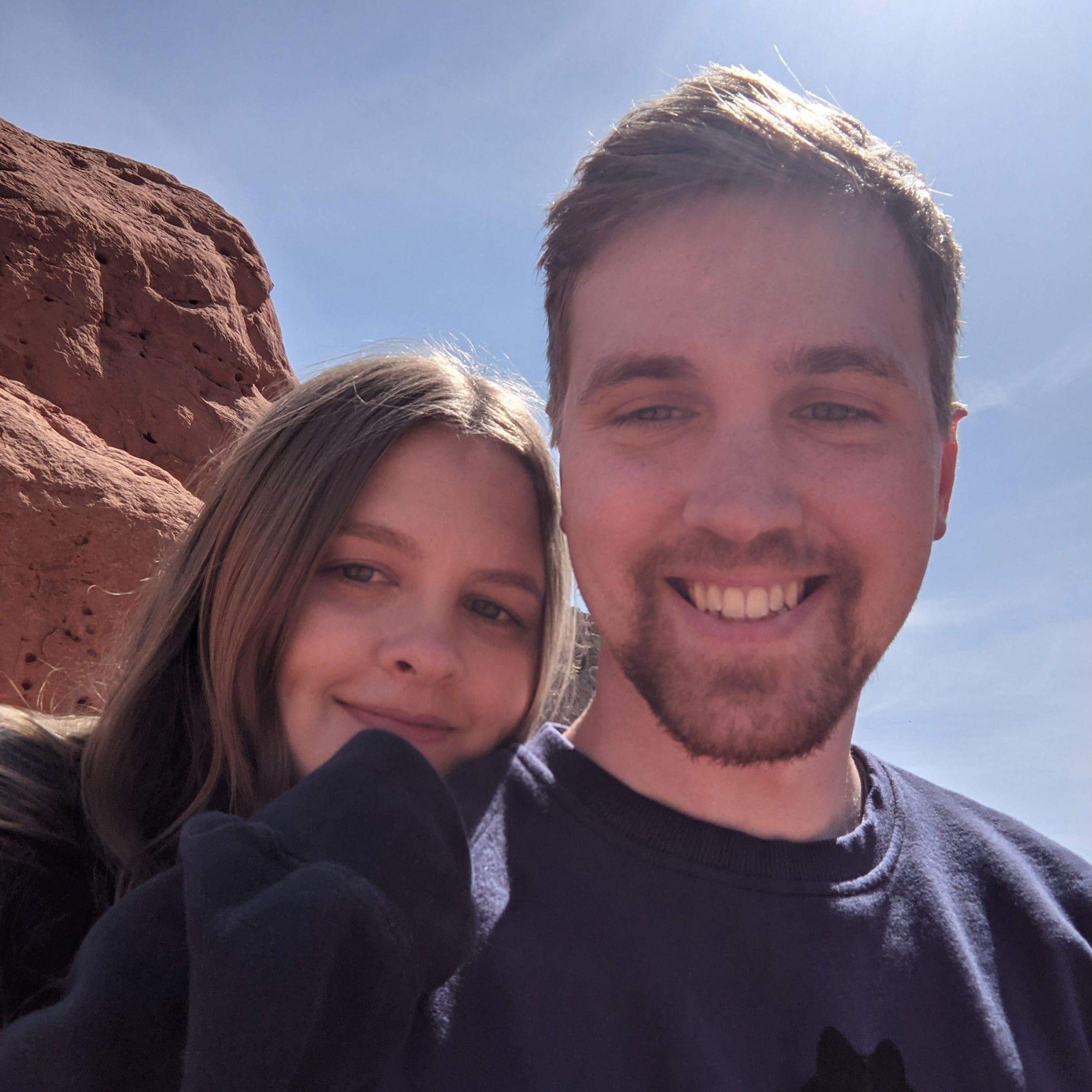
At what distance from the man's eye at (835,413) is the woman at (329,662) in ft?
2.39

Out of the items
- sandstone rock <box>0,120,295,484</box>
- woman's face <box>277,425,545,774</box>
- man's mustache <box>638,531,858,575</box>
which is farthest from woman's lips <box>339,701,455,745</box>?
sandstone rock <box>0,120,295,484</box>

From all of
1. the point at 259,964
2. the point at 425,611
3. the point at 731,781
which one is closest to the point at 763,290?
the point at 731,781

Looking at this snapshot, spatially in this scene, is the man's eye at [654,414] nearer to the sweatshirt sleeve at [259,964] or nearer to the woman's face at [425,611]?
the woman's face at [425,611]

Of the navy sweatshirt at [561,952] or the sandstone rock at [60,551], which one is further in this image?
the sandstone rock at [60,551]

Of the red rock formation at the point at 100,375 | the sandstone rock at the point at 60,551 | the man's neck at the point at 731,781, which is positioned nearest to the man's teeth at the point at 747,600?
the man's neck at the point at 731,781

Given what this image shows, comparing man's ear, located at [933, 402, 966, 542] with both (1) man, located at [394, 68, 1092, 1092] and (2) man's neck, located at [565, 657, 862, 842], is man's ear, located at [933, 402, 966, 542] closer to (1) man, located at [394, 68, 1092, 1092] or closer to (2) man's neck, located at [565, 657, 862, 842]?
(1) man, located at [394, 68, 1092, 1092]

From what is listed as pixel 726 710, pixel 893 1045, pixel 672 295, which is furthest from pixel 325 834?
pixel 672 295

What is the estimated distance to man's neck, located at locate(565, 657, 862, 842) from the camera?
1393 millimetres

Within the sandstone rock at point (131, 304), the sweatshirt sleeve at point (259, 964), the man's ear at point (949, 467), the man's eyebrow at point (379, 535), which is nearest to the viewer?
the sweatshirt sleeve at point (259, 964)

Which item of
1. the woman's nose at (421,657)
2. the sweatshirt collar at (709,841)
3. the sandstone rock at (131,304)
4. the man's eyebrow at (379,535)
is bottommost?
the sweatshirt collar at (709,841)

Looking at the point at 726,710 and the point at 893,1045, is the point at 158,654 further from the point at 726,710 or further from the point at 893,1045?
the point at 893,1045

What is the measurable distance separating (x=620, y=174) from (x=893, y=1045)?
141 centimetres

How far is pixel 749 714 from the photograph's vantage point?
4.46 ft

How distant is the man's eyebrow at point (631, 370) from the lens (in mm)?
1440
